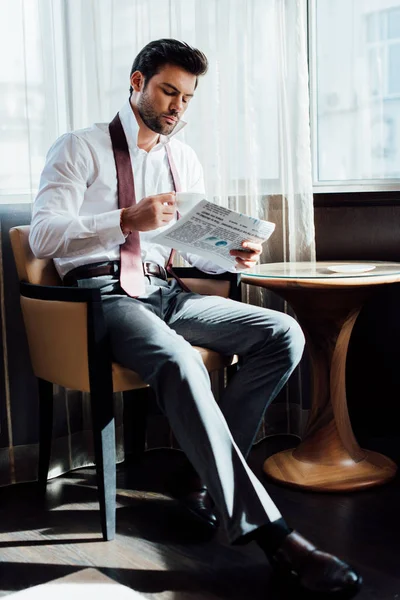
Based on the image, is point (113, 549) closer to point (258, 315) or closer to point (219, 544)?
point (219, 544)

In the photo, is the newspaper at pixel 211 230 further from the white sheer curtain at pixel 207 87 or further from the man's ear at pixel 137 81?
the white sheer curtain at pixel 207 87

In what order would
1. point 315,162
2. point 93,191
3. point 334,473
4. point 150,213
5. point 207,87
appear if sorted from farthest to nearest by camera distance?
point 315,162, point 207,87, point 334,473, point 93,191, point 150,213

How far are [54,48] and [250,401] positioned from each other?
1.33 metres

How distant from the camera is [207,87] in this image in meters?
2.65

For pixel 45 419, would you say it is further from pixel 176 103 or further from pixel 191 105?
pixel 191 105

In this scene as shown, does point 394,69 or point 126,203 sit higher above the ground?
point 394,69

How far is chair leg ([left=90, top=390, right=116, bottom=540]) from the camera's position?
199cm

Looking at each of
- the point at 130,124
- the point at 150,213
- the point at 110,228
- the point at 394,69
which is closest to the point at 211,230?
the point at 150,213

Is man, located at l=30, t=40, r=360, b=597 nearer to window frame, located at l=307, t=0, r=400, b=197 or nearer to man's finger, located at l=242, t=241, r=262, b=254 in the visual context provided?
man's finger, located at l=242, t=241, r=262, b=254

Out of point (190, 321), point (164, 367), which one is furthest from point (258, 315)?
point (164, 367)

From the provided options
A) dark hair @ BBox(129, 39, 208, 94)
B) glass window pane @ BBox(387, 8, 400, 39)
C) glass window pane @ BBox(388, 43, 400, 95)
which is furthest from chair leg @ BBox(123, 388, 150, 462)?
glass window pane @ BBox(387, 8, 400, 39)

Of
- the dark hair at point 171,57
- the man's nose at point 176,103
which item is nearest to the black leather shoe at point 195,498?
the man's nose at point 176,103

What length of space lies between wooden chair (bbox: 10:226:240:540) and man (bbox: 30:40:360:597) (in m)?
0.06

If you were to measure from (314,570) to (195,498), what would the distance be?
1.66ft
